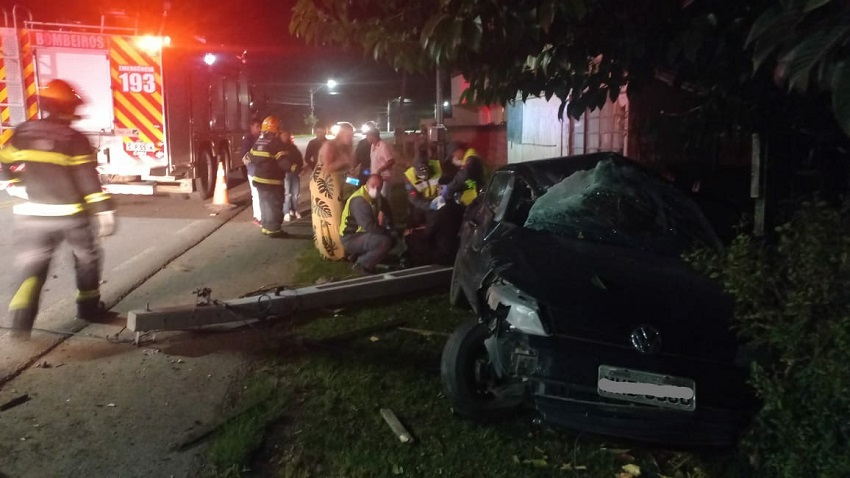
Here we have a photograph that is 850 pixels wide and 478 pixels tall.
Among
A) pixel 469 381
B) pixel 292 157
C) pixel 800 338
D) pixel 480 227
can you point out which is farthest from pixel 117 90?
pixel 800 338

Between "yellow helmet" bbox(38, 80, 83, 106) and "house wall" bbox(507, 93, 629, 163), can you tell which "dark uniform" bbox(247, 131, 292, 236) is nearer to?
"house wall" bbox(507, 93, 629, 163)

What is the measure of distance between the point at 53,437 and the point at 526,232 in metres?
2.99

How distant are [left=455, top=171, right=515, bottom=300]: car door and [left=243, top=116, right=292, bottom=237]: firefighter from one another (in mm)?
4030

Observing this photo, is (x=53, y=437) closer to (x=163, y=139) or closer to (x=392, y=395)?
(x=392, y=395)

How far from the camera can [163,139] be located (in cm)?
1197

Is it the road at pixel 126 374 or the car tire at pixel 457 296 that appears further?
the car tire at pixel 457 296

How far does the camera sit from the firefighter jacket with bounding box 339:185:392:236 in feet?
24.9

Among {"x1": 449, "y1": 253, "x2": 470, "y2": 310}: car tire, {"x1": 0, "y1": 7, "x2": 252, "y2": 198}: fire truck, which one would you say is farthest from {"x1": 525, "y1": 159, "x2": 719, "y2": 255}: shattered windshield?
{"x1": 0, "y1": 7, "x2": 252, "y2": 198}: fire truck

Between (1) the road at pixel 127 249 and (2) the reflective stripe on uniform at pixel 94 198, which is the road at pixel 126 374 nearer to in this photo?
(1) the road at pixel 127 249

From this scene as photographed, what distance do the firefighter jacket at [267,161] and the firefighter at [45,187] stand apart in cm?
383

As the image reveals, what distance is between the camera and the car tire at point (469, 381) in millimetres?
4273

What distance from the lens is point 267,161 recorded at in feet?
31.3

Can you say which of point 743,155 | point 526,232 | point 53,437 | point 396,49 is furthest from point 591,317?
point 743,155

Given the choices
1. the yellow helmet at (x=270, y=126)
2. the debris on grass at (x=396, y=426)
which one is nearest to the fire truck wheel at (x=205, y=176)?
the yellow helmet at (x=270, y=126)
